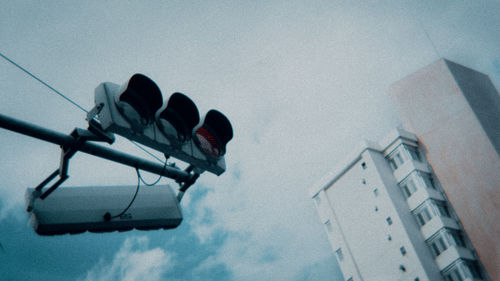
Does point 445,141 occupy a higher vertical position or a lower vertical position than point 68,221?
higher

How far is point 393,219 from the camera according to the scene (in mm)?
35438

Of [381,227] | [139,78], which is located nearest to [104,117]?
[139,78]

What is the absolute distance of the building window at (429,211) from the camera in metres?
35.4

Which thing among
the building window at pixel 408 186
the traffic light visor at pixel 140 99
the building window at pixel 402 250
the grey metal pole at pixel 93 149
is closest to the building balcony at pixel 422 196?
the building window at pixel 408 186

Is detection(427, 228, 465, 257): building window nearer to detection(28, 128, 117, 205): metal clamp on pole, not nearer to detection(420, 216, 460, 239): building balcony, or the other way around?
detection(420, 216, 460, 239): building balcony

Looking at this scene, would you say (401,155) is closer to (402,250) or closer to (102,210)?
(402,250)

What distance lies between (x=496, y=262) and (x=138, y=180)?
119 feet

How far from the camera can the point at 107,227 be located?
11.4 feet

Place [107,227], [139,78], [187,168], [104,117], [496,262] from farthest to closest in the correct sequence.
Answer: [496,262]
[187,168]
[107,227]
[139,78]
[104,117]

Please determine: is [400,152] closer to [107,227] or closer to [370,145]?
[370,145]

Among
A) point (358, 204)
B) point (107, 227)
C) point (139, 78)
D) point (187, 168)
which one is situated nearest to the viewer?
point (139, 78)

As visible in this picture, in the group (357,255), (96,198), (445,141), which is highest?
(445,141)

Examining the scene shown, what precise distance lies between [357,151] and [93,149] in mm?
38869

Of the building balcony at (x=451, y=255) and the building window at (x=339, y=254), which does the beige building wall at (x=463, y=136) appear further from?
the building window at (x=339, y=254)
